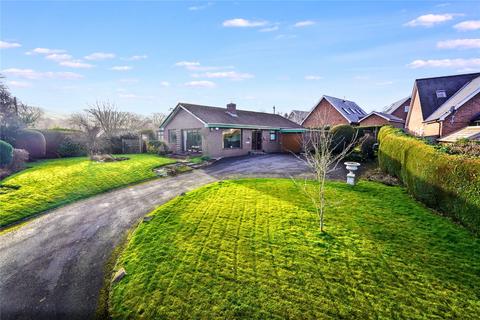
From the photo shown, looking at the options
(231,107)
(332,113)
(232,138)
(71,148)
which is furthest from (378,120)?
(71,148)

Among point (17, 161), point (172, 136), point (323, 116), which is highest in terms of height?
point (323, 116)

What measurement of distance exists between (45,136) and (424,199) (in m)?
27.5

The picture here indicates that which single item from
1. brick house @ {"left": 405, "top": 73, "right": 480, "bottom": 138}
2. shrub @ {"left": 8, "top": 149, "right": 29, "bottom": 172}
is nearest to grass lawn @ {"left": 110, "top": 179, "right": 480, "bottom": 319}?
shrub @ {"left": 8, "top": 149, "right": 29, "bottom": 172}

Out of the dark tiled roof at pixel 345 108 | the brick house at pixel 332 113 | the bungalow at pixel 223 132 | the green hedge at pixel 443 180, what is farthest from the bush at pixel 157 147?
the dark tiled roof at pixel 345 108

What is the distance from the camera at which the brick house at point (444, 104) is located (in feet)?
59.1

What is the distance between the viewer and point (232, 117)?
2338 cm

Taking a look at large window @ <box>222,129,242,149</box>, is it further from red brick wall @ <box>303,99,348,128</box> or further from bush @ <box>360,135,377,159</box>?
red brick wall @ <box>303,99,348,128</box>

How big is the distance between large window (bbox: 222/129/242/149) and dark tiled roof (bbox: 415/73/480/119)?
68.5ft

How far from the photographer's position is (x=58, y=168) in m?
13.4

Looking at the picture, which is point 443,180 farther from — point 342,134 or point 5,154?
point 5,154

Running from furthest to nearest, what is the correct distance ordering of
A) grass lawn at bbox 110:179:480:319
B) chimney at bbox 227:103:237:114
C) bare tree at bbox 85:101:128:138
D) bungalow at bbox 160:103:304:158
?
bare tree at bbox 85:101:128:138
chimney at bbox 227:103:237:114
bungalow at bbox 160:103:304:158
grass lawn at bbox 110:179:480:319

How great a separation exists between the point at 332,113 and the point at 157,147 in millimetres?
26100

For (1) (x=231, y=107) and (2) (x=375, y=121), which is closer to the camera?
(1) (x=231, y=107)

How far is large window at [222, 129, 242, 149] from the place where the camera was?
2075 cm
